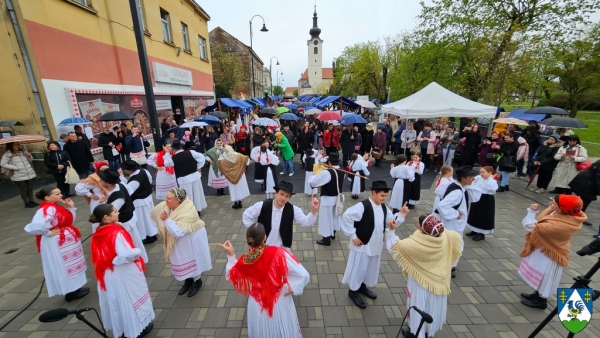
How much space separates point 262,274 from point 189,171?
185 inches

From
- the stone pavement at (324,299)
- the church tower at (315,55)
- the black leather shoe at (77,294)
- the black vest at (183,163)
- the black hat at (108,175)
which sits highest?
the church tower at (315,55)

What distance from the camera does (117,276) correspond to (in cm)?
300

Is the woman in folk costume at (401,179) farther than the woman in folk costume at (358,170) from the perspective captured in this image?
No

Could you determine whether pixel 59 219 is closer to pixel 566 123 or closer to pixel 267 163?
pixel 267 163

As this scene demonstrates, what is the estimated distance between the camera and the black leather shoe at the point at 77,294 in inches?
159

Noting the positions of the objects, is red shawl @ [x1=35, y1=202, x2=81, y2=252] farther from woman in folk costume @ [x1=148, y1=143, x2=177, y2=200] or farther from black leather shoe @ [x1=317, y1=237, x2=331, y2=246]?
black leather shoe @ [x1=317, y1=237, x2=331, y2=246]

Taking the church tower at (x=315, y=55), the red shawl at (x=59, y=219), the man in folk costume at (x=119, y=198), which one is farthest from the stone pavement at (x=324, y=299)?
the church tower at (x=315, y=55)

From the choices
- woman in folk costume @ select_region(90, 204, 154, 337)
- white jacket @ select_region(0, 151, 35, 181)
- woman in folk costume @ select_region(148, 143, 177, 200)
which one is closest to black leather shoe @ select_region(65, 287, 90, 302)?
woman in folk costume @ select_region(90, 204, 154, 337)

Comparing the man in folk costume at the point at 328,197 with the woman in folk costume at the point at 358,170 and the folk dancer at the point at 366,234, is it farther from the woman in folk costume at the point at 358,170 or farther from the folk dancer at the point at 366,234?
the folk dancer at the point at 366,234

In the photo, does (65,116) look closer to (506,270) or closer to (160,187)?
(160,187)

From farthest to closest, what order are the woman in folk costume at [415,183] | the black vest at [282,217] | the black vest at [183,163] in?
the woman in folk costume at [415,183], the black vest at [183,163], the black vest at [282,217]

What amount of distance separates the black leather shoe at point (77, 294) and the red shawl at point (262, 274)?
3114 millimetres

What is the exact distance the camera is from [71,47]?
9.36m

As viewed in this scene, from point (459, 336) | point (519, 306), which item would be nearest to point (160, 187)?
point (459, 336)
